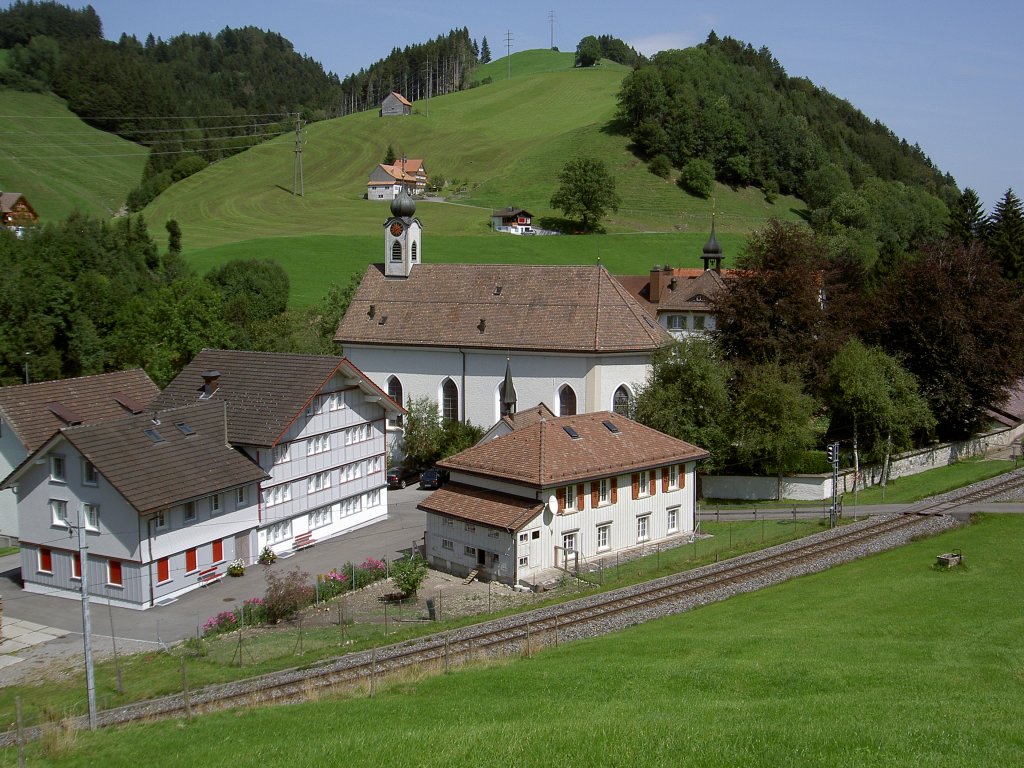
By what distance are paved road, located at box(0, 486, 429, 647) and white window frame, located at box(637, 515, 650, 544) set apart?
9.15m

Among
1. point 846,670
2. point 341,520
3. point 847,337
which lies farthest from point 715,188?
point 846,670

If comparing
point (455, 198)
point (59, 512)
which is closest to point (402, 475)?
point (59, 512)

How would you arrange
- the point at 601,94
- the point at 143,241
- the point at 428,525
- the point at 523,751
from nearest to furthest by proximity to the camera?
the point at 523,751 → the point at 428,525 → the point at 143,241 → the point at 601,94

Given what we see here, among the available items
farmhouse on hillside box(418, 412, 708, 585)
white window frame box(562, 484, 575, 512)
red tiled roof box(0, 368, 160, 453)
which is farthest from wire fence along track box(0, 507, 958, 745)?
red tiled roof box(0, 368, 160, 453)

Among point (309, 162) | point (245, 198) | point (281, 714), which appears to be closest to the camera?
point (281, 714)

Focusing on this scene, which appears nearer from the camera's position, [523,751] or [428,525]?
[523,751]

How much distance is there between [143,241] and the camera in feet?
291

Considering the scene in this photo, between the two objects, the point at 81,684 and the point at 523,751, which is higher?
the point at 523,751

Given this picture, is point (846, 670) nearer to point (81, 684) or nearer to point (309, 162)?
point (81, 684)

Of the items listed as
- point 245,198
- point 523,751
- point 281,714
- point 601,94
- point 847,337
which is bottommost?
point 281,714

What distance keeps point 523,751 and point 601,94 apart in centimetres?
19045

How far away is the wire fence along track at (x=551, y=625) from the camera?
22.1 meters

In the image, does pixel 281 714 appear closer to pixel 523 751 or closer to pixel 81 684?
pixel 523 751

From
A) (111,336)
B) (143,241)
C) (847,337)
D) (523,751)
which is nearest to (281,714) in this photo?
(523,751)
